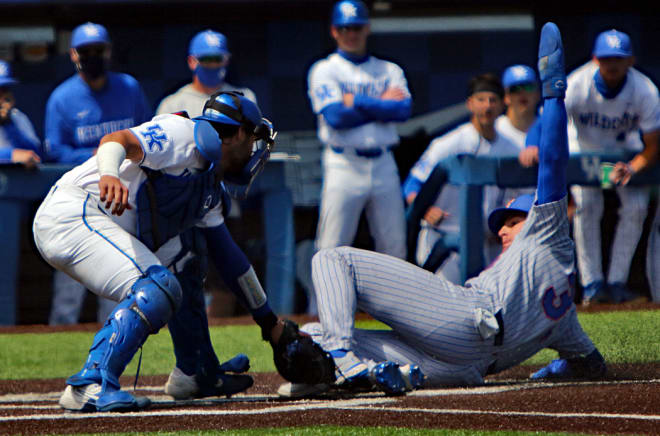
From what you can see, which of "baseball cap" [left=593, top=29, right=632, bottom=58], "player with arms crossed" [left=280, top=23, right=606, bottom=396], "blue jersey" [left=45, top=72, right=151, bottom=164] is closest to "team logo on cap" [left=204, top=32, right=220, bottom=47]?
"blue jersey" [left=45, top=72, right=151, bottom=164]

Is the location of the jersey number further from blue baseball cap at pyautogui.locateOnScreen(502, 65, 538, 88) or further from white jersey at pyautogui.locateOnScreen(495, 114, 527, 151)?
blue baseball cap at pyautogui.locateOnScreen(502, 65, 538, 88)

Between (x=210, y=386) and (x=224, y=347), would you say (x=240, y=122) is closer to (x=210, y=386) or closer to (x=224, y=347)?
(x=210, y=386)

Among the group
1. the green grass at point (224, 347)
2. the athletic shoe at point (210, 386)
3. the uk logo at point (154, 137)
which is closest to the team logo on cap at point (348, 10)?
the green grass at point (224, 347)

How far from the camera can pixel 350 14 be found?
22.7ft

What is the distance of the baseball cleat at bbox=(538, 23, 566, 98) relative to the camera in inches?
165

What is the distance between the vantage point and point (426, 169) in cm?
689

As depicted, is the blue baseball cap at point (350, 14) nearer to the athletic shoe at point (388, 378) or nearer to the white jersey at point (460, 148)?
the white jersey at point (460, 148)

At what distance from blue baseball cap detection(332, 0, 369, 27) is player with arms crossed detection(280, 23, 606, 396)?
8.94 ft

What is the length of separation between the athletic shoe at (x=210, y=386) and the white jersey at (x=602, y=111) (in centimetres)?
312

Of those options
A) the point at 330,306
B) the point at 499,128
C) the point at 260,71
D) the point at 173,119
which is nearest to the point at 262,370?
the point at 330,306

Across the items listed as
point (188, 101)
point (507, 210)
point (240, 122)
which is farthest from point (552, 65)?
point (188, 101)

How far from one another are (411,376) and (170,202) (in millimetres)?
1050

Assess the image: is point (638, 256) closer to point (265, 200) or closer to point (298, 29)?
point (265, 200)

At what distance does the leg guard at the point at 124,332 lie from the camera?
371 centimetres
